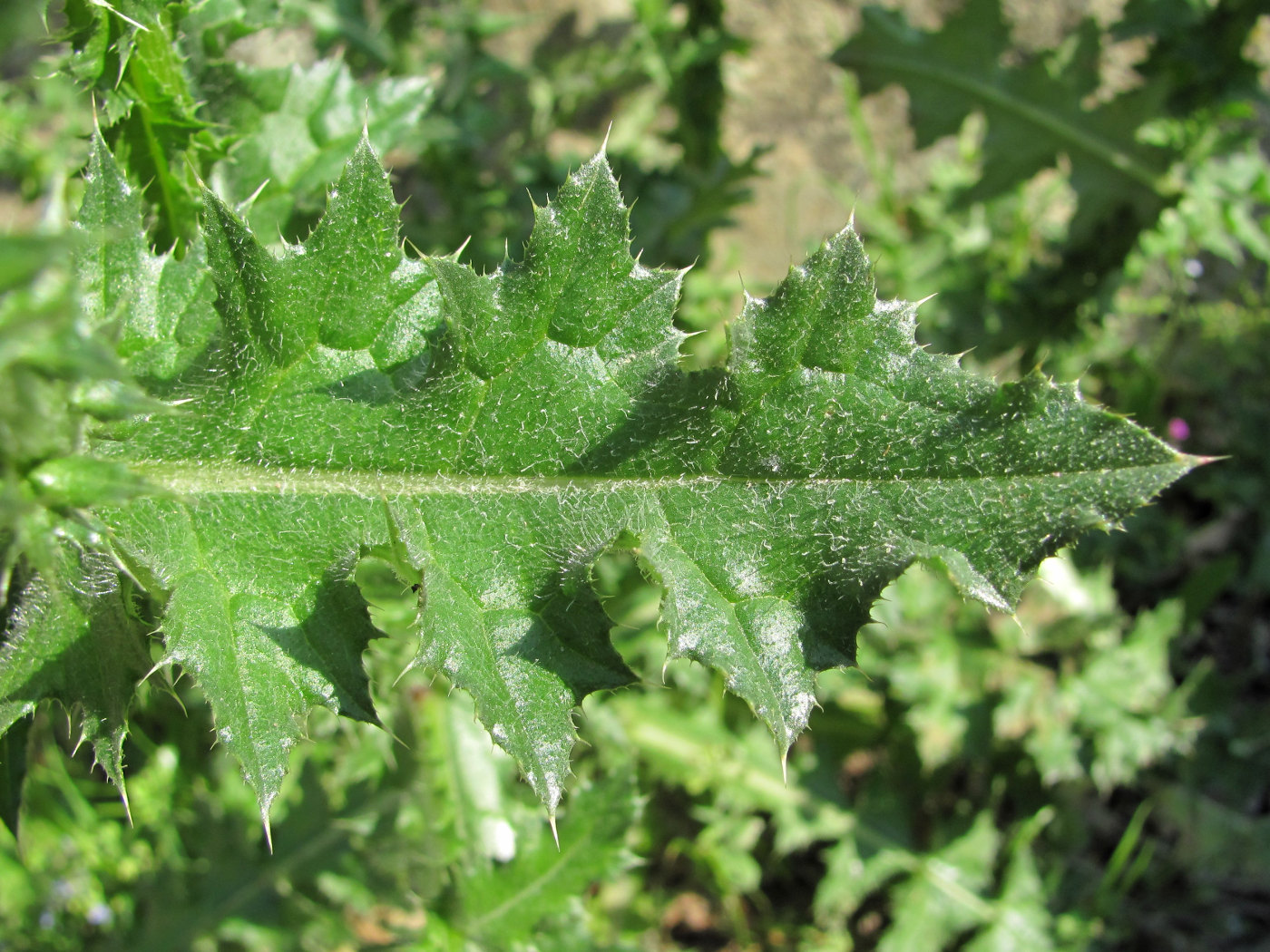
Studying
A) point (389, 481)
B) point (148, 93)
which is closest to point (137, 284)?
point (148, 93)

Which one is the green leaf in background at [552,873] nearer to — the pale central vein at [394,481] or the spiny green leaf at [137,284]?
the pale central vein at [394,481]

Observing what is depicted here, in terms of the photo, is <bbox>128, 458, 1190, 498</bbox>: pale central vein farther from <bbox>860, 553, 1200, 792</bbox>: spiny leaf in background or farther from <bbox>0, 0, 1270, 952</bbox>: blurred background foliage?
<bbox>860, 553, 1200, 792</bbox>: spiny leaf in background

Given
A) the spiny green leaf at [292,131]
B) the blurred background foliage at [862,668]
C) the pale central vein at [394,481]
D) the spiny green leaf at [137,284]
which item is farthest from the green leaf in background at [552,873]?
the spiny green leaf at [292,131]

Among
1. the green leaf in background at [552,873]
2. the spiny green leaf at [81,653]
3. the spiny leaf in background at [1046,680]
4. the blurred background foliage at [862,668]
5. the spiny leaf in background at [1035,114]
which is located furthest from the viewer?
the spiny leaf in background at [1046,680]

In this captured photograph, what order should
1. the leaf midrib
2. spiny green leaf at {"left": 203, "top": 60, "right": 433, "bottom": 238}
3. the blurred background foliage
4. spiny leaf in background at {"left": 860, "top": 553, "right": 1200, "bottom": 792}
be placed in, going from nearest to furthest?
the leaf midrib < spiny green leaf at {"left": 203, "top": 60, "right": 433, "bottom": 238} < the blurred background foliage < spiny leaf in background at {"left": 860, "top": 553, "right": 1200, "bottom": 792}

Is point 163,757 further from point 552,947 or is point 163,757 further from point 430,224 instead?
point 430,224

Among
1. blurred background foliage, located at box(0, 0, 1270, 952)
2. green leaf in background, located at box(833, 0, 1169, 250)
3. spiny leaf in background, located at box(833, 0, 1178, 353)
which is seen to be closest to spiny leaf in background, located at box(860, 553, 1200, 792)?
blurred background foliage, located at box(0, 0, 1270, 952)

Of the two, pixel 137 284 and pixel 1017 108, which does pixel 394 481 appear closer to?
pixel 137 284
